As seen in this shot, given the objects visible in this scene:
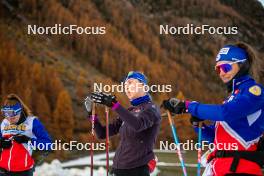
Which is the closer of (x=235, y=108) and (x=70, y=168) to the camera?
(x=235, y=108)

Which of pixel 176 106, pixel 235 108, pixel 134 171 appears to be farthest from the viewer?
pixel 134 171

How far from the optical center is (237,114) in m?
1.45

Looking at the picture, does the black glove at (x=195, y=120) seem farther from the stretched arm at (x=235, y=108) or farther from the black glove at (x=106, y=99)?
the black glove at (x=106, y=99)

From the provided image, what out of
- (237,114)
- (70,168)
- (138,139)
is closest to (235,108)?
(237,114)

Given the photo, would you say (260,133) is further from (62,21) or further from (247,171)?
(62,21)

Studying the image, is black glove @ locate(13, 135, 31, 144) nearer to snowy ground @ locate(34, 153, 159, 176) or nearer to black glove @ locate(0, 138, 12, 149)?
black glove @ locate(0, 138, 12, 149)

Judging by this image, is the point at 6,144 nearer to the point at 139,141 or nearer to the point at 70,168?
the point at 139,141

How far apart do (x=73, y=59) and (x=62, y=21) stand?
459 mm

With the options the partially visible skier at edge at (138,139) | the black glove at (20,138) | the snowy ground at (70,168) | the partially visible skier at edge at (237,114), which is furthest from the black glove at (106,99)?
the snowy ground at (70,168)

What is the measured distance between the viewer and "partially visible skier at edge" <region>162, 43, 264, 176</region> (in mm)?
1461

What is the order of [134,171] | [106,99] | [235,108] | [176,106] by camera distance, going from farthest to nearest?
1. [134,171]
2. [106,99]
3. [176,106]
4. [235,108]

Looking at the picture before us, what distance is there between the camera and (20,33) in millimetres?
4570

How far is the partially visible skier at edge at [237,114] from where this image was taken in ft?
4.79

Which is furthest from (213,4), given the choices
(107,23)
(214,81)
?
(107,23)
